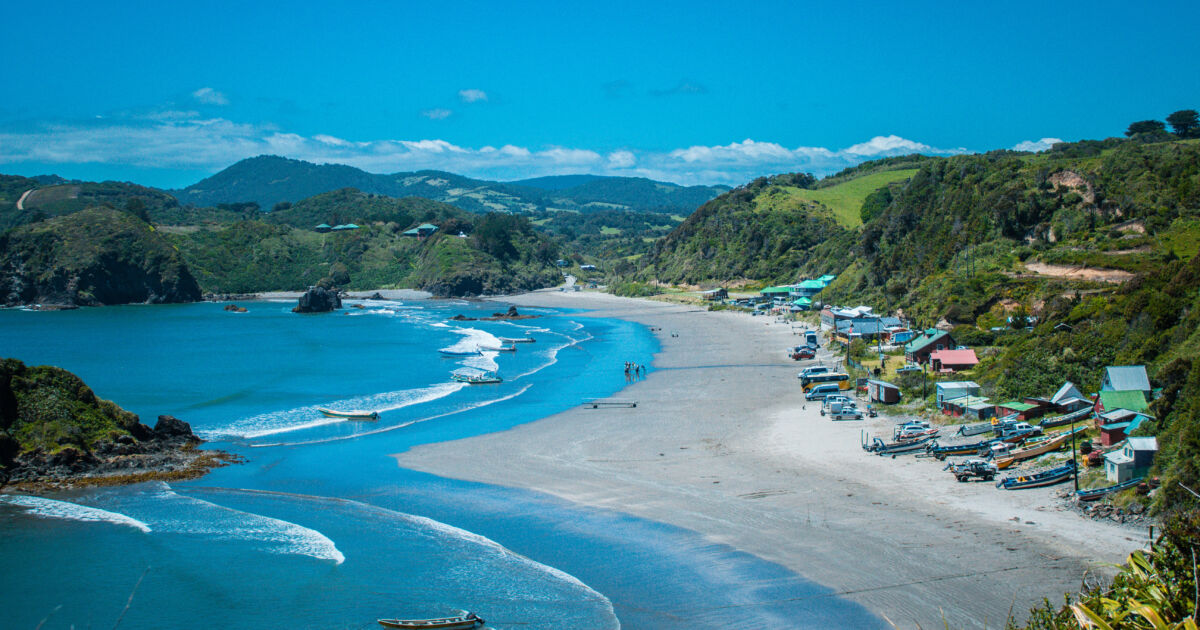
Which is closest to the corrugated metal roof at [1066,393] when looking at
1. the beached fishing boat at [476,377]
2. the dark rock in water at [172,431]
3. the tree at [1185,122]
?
the beached fishing boat at [476,377]

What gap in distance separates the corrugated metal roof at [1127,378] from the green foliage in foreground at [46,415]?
126 feet

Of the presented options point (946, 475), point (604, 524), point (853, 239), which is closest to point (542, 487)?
point (604, 524)

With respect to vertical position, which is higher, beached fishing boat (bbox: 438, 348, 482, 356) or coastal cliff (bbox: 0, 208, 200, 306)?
coastal cliff (bbox: 0, 208, 200, 306)

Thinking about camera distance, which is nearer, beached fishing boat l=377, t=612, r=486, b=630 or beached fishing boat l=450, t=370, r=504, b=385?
beached fishing boat l=377, t=612, r=486, b=630

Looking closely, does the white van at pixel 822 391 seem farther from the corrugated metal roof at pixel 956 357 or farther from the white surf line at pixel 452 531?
the white surf line at pixel 452 531

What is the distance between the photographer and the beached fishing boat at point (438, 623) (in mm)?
16078

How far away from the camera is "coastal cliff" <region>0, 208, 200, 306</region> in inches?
4685

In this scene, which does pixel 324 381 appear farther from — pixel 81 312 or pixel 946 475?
pixel 81 312

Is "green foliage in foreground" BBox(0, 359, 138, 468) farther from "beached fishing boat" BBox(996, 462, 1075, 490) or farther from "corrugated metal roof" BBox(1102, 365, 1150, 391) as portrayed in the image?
"corrugated metal roof" BBox(1102, 365, 1150, 391)

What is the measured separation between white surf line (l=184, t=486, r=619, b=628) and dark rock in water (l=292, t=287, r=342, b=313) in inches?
3526

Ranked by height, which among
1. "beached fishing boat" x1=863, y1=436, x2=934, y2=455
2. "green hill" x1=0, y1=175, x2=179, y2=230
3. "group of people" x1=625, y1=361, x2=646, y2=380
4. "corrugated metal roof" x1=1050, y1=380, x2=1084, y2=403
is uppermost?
"green hill" x1=0, y1=175, x2=179, y2=230

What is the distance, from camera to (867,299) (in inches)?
3012

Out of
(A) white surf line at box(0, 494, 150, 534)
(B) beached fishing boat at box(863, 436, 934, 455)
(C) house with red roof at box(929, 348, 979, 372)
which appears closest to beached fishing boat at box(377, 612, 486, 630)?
(A) white surf line at box(0, 494, 150, 534)

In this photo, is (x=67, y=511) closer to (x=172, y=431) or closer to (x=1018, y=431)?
(x=172, y=431)
